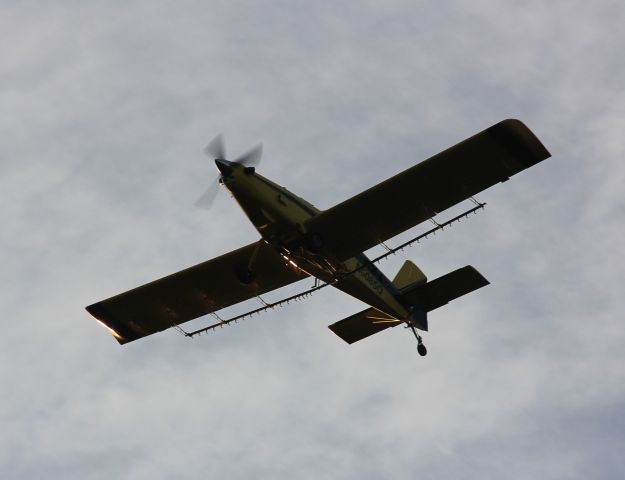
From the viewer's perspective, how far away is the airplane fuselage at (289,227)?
24.2m

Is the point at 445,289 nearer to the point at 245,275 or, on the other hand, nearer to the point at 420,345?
the point at 420,345

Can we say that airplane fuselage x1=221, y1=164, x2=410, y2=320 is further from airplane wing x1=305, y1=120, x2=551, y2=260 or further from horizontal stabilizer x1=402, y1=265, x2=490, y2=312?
horizontal stabilizer x1=402, y1=265, x2=490, y2=312

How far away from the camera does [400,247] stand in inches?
1008

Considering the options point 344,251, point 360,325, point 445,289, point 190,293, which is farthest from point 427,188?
point 190,293

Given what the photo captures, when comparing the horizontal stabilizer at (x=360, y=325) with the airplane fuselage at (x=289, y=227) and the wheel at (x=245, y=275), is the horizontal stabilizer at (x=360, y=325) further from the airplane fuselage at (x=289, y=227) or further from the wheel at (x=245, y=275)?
the wheel at (x=245, y=275)

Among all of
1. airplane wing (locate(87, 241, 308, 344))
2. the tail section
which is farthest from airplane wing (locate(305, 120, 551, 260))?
the tail section

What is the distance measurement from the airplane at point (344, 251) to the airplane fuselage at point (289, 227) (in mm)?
24

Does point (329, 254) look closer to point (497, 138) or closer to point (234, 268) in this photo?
point (234, 268)

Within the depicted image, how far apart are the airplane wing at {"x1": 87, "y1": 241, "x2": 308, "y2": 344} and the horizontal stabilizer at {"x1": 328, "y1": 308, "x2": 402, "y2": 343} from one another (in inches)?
74.8

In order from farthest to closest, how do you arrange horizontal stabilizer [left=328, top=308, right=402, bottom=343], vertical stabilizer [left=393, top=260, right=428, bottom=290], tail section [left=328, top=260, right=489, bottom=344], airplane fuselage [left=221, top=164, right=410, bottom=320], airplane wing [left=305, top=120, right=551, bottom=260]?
1. vertical stabilizer [left=393, top=260, right=428, bottom=290]
2. horizontal stabilizer [left=328, top=308, right=402, bottom=343]
3. tail section [left=328, top=260, right=489, bottom=344]
4. airplane wing [left=305, top=120, right=551, bottom=260]
5. airplane fuselage [left=221, top=164, right=410, bottom=320]

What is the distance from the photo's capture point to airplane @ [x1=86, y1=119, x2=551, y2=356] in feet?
80.3

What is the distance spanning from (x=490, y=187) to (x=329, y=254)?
398 cm

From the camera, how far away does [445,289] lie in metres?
28.1

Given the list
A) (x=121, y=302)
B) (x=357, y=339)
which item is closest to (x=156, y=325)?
(x=121, y=302)
